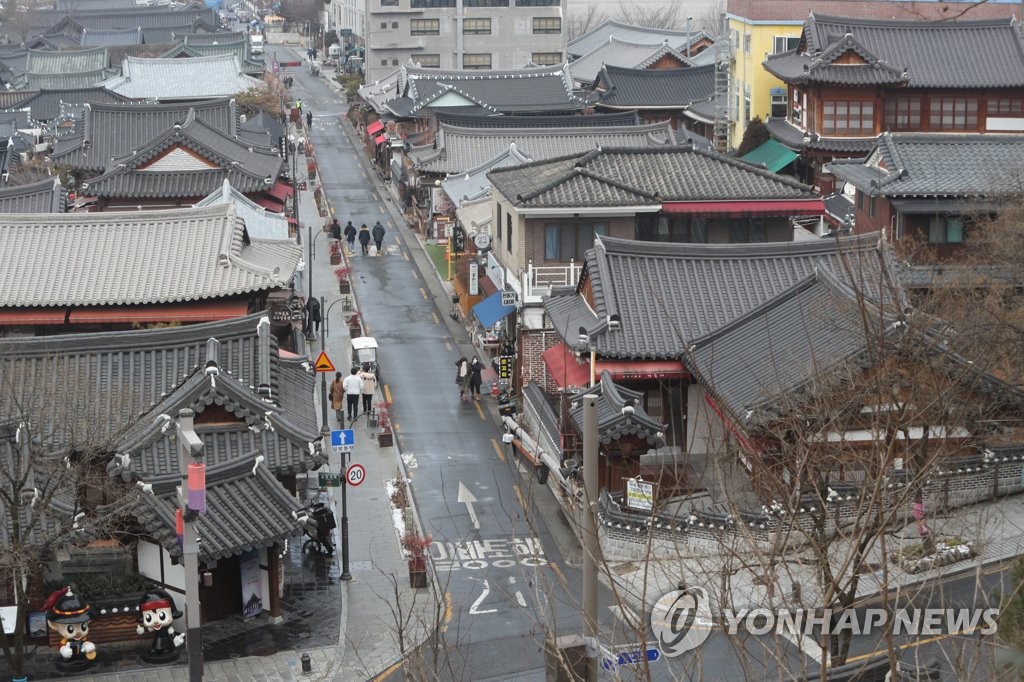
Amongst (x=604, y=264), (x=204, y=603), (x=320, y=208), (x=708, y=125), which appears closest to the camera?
(x=204, y=603)

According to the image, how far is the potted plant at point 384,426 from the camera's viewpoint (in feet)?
133

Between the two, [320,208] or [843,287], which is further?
[320,208]

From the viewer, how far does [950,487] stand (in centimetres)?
3147

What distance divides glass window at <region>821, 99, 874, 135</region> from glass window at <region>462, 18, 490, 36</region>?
5835cm

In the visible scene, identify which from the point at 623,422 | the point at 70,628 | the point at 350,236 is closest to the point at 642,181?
the point at 623,422

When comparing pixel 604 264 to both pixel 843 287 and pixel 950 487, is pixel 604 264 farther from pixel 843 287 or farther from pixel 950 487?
pixel 950 487

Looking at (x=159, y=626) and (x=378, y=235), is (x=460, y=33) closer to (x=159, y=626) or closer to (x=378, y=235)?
(x=378, y=235)

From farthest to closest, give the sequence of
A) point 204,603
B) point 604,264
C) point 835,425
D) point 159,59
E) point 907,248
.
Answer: point 159,59, point 907,248, point 604,264, point 204,603, point 835,425

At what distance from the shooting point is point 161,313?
4075 cm

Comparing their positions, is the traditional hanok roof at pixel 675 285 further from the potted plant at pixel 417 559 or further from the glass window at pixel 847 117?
the glass window at pixel 847 117

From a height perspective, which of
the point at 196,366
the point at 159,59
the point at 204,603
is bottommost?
the point at 204,603

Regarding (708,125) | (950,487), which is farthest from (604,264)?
(708,125)

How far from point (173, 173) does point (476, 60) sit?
66678 mm

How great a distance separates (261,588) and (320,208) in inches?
2009
